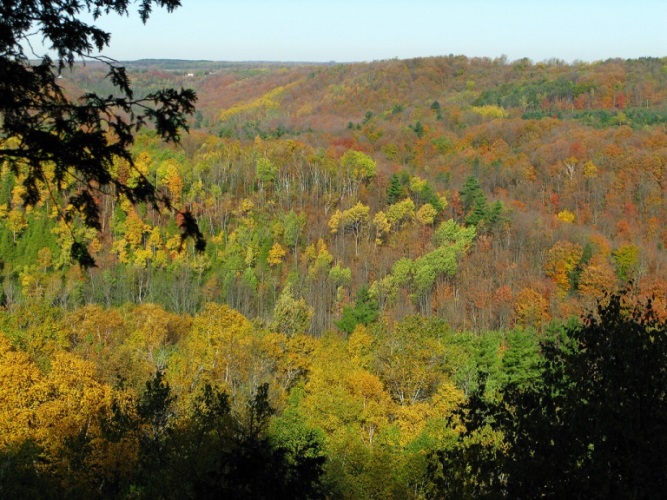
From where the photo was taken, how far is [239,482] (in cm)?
745

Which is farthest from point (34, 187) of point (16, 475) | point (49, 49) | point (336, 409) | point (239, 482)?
point (336, 409)

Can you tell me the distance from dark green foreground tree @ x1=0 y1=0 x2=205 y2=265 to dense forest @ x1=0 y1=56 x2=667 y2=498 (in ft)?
2.31

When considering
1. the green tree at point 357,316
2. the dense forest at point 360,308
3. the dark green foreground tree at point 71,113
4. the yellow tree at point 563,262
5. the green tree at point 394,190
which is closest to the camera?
the dark green foreground tree at point 71,113

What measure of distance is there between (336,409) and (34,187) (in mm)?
16847

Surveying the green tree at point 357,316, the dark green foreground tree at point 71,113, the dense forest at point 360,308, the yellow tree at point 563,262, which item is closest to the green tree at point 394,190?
the dense forest at point 360,308

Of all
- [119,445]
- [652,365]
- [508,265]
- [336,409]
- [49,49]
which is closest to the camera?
[49,49]

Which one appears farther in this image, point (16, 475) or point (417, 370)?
point (417, 370)

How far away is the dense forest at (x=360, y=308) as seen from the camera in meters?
8.59

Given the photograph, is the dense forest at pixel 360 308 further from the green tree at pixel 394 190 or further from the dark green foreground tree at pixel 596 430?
the green tree at pixel 394 190

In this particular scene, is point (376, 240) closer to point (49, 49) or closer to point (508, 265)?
point (508, 265)

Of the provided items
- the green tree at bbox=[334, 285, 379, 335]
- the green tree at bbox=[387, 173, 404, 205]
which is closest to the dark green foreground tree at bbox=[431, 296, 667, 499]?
the green tree at bbox=[334, 285, 379, 335]

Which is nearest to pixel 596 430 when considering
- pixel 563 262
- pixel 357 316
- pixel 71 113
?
pixel 71 113

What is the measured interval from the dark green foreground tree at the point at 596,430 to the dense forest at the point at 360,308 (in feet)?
0.11

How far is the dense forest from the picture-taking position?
859 centimetres
